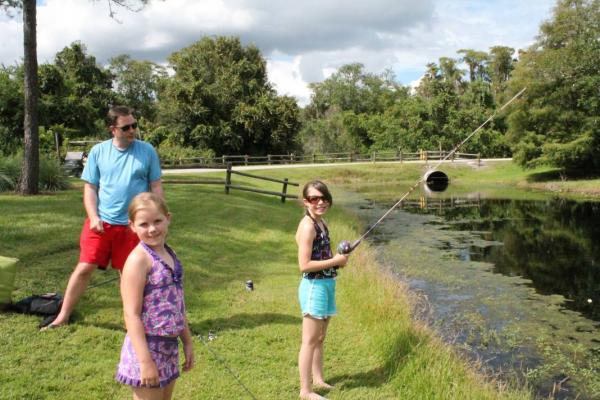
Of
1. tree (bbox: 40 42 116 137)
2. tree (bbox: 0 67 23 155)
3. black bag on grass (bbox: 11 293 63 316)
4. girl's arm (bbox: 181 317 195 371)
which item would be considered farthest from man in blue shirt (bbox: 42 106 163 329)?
tree (bbox: 40 42 116 137)

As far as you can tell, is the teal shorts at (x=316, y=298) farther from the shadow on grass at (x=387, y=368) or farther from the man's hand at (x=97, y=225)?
the man's hand at (x=97, y=225)

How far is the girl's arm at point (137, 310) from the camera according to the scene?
248 cm

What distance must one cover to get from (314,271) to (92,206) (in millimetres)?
2198

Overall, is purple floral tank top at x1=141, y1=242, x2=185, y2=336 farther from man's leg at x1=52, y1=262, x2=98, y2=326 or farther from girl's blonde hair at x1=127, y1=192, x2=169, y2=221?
man's leg at x1=52, y1=262, x2=98, y2=326

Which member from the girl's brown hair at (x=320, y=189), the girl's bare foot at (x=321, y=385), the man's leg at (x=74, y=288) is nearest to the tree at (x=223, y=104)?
the man's leg at (x=74, y=288)

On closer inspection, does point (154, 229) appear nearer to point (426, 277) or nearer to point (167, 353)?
point (167, 353)

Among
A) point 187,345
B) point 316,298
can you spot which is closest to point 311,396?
point 316,298

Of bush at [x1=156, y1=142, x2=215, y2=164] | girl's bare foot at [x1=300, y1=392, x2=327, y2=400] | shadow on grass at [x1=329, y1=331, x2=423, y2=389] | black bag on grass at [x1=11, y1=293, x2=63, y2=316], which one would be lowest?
shadow on grass at [x1=329, y1=331, x2=423, y2=389]

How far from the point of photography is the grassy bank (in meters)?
4.37

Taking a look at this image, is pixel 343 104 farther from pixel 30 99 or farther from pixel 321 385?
pixel 321 385

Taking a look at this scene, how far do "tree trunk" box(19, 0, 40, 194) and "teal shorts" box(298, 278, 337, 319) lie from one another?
10.2 metres

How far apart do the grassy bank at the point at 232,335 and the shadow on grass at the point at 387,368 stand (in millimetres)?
12

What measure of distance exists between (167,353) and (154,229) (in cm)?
66

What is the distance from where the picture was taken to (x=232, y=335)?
549 cm
